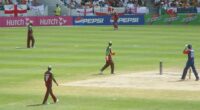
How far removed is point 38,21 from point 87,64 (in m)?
37.5

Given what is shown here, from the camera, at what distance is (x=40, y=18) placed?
73.7 metres

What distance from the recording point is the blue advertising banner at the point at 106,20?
7519 cm

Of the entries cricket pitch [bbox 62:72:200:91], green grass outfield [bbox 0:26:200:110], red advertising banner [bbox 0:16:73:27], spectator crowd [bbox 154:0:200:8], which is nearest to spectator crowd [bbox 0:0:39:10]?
red advertising banner [bbox 0:16:73:27]

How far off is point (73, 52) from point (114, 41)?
922 cm

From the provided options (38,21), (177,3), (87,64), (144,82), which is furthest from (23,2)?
(144,82)

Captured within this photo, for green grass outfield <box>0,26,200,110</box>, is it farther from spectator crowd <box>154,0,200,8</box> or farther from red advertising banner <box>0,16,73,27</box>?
spectator crowd <box>154,0,200,8</box>

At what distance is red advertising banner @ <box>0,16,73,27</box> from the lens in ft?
235

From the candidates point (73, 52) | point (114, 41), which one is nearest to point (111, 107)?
point (73, 52)

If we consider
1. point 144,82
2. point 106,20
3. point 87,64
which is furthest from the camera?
point 106,20

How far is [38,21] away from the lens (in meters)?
73.6

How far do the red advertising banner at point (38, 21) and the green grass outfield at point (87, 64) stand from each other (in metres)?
7.91

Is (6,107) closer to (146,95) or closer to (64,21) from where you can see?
(146,95)

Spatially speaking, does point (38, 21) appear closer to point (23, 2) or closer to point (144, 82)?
point (23, 2)

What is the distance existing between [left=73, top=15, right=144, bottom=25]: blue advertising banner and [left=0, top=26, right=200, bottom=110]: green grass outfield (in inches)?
459
